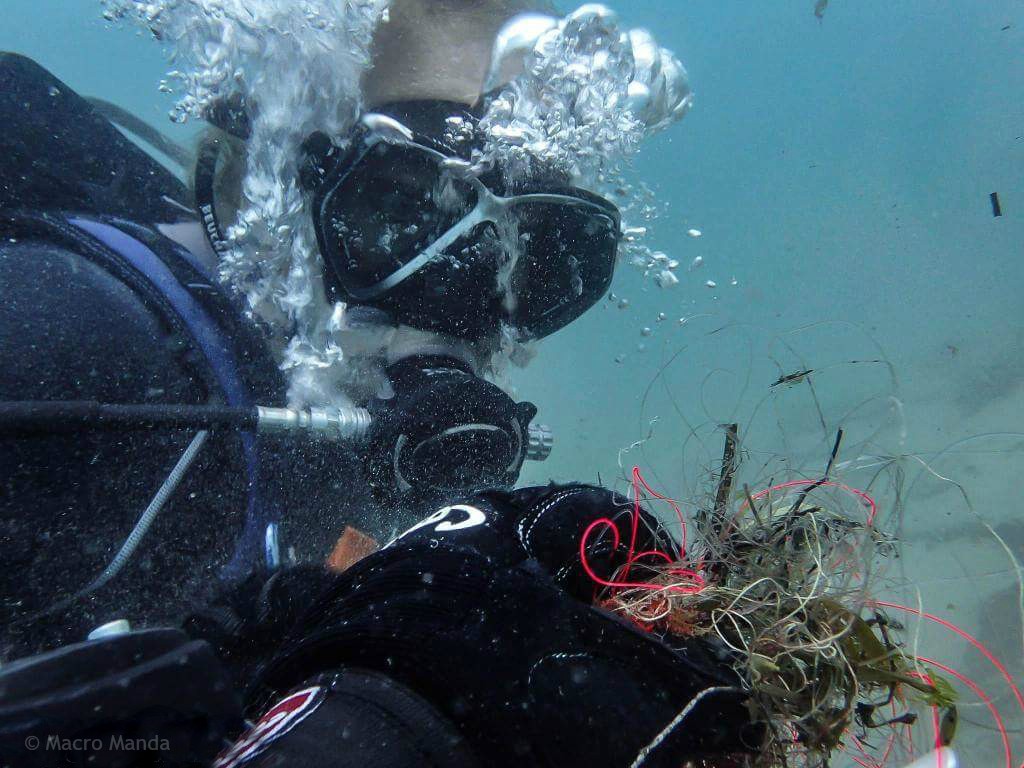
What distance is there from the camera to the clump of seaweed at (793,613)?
90 cm

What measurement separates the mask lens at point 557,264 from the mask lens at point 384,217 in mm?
488

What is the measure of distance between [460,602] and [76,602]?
4.82 feet

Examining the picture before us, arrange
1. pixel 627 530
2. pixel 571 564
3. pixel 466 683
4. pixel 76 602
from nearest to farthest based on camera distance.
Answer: pixel 466 683 → pixel 571 564 → pixel 627 530 → pixel 76 602

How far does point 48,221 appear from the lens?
1.87 metres

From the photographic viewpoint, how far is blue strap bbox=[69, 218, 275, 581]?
6.23ft

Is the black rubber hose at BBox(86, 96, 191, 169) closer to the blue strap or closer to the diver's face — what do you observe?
the diver's face

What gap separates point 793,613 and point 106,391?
6.32 feet

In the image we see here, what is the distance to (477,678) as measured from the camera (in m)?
0.77

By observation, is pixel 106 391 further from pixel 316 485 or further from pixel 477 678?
pixel 477 678

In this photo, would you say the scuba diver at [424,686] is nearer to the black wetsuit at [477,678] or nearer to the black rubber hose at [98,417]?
the black wetsuit at [477,678]

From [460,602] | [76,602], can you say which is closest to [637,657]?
[460,602]

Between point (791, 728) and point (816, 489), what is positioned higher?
point (816, 489)

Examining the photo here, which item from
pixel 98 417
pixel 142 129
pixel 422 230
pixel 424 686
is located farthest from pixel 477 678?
pixel 142 129

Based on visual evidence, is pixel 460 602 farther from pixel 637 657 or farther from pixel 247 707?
pixel 247 707
